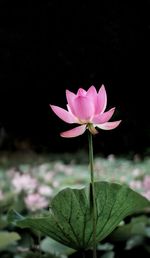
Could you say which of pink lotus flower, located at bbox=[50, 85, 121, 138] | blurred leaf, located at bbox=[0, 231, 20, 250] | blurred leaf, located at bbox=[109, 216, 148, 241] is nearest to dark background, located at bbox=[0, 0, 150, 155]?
blurred leaf, located at bbox=[109, 216, 148, 241]

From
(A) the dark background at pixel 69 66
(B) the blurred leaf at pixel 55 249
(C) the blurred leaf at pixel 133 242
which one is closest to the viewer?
(B) the blurred leaf at pixel 55 249

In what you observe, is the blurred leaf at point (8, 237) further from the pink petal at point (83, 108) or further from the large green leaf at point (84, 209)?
the pink petal at point (83, 108)

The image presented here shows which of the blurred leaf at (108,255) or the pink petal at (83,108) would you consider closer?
the pink petal at (83,108)

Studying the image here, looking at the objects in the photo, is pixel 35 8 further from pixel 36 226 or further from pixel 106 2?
pixel 36 226

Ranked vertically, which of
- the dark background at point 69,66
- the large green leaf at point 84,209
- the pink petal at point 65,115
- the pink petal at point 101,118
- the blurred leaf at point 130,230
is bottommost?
the blurred leaf at point 130,230

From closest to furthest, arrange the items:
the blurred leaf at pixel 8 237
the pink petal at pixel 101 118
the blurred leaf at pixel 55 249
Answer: the pink petal at pixel 101 118, the blurred leaf at pixel 8 237, the blurred leaf at pixel 55 249

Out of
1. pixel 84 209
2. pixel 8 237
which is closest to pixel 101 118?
pixel 84 209

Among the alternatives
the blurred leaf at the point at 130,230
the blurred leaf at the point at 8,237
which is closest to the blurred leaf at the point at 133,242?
the blurred leaf at the point at 130,230
